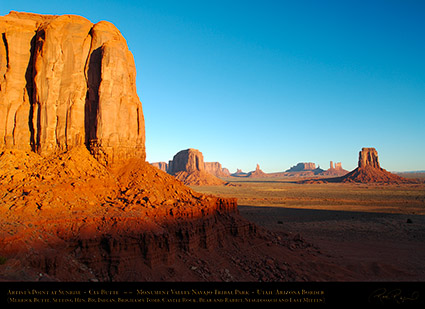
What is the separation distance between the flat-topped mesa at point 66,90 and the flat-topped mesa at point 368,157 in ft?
524

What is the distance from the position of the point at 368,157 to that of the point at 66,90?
166m

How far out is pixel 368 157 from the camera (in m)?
150

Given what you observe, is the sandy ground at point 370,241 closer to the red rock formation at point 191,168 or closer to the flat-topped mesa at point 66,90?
the flat-topped mesa at point 66,90

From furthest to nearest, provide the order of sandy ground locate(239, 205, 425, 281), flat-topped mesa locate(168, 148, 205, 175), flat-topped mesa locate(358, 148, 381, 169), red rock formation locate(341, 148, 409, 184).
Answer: flat-topped mesa locate(358, 148, 381, 169), flat-topped mesa locate(168, 148, 205, 175), red rock formation locate(341, 148, 409, 184), sandy ground locate(239, 205, 425, 281)

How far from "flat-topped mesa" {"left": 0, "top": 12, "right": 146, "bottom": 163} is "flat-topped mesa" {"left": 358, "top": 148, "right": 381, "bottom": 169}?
524ft

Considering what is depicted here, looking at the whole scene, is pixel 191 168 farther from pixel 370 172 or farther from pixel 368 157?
pixel 368 157

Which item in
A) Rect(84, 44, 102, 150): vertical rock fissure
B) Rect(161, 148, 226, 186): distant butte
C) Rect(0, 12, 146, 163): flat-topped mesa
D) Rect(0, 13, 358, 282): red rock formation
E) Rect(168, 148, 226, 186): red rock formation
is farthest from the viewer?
Rect(161, 148, 226, 186): distant butte

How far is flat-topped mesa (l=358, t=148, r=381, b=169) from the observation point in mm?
148125

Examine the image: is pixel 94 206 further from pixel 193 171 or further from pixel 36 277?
pixel 193 171

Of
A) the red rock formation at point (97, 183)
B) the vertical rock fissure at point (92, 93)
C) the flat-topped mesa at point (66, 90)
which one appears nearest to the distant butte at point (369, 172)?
the red rock formation at point (97, 183)

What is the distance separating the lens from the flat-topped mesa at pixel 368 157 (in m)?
148

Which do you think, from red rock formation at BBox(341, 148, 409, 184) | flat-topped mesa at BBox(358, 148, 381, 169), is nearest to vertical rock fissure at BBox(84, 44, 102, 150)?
red rock formation at BBox(341, 148, 409, 184)

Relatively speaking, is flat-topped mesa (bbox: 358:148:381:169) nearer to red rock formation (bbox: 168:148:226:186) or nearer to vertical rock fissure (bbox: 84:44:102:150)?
red rock formation (bbox: 168:148:226:186)

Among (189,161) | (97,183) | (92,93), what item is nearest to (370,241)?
(97,183)
